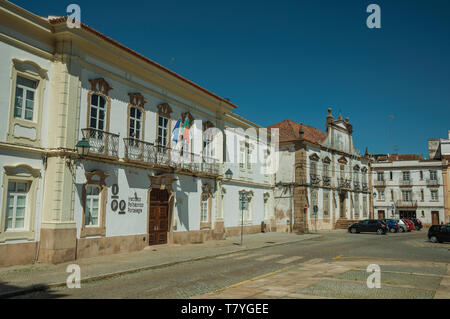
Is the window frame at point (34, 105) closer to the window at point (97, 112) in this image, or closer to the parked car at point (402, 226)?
the window at point (97, 112)

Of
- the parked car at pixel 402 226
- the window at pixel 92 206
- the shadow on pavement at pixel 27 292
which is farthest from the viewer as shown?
the parked car at pixel 402 226

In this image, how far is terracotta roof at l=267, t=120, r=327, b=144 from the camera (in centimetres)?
3834

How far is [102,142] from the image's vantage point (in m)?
16.4

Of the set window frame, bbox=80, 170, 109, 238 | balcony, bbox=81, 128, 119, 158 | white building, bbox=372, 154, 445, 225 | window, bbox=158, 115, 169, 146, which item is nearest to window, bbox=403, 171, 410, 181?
white building, bbox=372, 154, 445, 225

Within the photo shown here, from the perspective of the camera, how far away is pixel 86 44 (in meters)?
15.7

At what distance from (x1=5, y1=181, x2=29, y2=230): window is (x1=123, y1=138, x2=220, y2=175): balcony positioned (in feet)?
15.3

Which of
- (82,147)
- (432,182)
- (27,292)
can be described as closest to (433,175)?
(432,182)

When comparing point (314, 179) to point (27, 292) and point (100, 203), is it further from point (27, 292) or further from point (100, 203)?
point (27, 292)

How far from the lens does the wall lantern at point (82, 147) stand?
1445 cm

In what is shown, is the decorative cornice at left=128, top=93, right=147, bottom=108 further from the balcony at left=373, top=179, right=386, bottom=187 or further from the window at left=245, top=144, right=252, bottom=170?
the balcony at left=373, top=179, right=386, bottom=187

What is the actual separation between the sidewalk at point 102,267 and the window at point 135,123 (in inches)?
213

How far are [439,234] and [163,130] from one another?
18.6 m

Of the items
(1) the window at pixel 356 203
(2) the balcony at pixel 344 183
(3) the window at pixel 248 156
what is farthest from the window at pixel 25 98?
(1) the window at pixel 356 203
